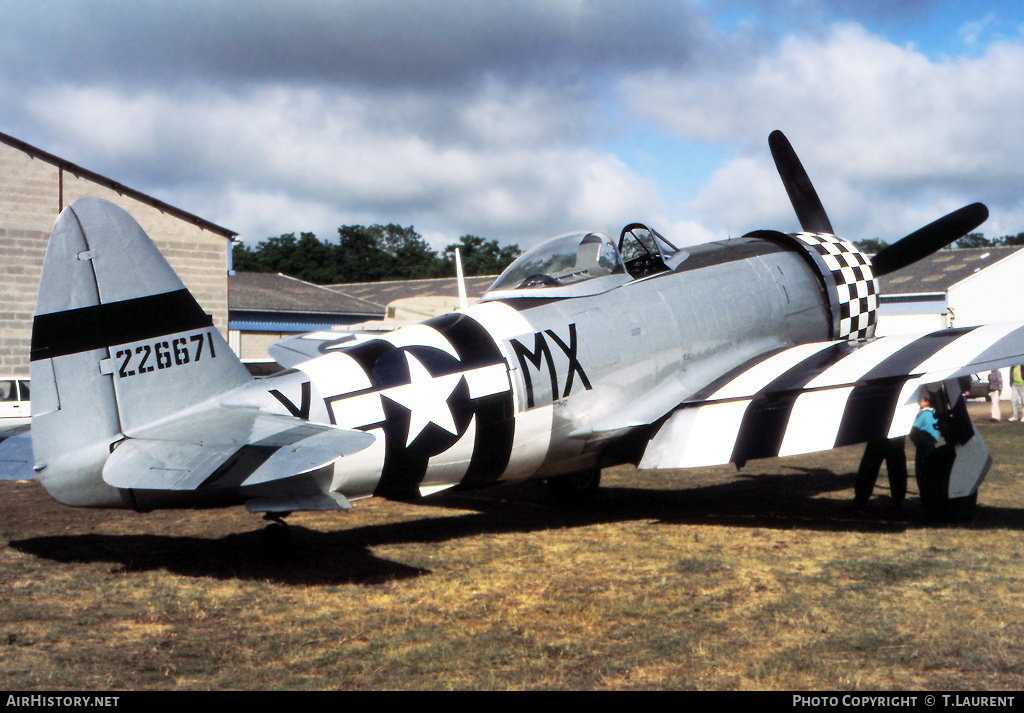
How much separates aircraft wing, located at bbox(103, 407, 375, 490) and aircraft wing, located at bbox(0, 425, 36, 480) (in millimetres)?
963

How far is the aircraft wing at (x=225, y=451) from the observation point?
15.5ft

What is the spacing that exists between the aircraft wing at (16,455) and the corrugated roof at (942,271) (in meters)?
34.0

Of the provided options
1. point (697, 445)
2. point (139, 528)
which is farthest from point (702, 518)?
point (139, 528)

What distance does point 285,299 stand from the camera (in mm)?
35750

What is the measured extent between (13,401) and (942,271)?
3597 cm

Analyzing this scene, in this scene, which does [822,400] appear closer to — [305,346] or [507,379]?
[507,379]

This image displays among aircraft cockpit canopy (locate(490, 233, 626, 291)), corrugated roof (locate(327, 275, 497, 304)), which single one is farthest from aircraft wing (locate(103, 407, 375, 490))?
corrugated roof (locate(327, 275, 497, 304))

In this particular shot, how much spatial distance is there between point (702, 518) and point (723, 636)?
12.2 feet

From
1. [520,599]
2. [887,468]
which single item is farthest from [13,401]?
[887,468]

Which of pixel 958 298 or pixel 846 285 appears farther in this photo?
pixel 958 298

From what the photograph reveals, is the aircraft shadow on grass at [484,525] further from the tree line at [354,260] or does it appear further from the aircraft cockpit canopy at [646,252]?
the tree line at [354,260]

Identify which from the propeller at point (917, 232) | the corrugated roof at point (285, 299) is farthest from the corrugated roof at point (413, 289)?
the propeller at point (917, 232)

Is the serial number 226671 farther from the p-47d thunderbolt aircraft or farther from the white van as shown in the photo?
the white van

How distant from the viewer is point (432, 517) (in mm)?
8414
